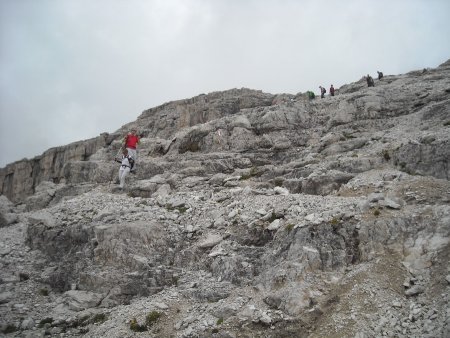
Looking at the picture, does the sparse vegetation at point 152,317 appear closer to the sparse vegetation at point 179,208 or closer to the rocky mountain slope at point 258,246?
the rocky mountain slope at point 258,246

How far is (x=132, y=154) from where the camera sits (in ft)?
108

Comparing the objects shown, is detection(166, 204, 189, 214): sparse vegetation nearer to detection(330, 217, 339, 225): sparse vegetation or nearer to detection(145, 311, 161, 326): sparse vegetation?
detection(145, 311, 161, 326): sparse vegetation

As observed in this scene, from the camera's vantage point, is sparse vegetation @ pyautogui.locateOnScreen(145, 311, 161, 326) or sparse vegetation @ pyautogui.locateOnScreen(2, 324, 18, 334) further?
sparse vegetation @ pyautogui.locateOnScreen(2, 324, 18, 334)

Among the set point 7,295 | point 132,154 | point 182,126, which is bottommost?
point 7,295

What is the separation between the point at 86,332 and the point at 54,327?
176 centimetres

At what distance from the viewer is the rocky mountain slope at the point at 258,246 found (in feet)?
46.6

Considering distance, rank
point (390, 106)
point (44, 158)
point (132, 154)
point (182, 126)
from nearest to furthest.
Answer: point (132, 154), point (390, 106), point (182, 126), point (44, 158)

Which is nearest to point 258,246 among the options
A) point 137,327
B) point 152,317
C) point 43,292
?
point 152,317

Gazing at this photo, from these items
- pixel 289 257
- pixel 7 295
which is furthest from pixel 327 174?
pixel 7 295

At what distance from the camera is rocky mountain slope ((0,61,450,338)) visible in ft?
46.6

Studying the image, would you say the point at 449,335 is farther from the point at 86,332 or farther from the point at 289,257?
the point at 86,332

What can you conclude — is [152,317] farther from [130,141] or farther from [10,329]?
[130,141]

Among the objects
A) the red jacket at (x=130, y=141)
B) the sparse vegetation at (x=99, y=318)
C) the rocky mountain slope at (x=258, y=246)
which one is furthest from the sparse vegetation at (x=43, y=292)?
the red jacket at (x=130, y=141)

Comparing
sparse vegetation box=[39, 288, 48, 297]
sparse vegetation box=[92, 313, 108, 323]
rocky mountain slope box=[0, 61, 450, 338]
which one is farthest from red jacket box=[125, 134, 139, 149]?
sparse vegetation box=[92, 313, 108, 323]
